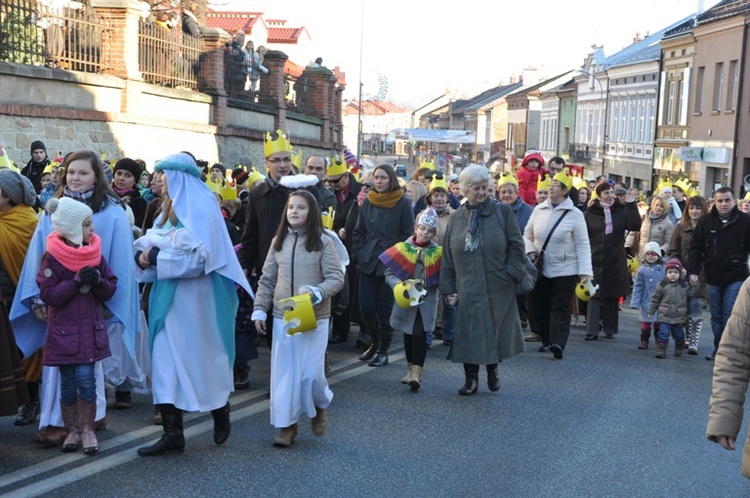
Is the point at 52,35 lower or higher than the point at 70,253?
higher

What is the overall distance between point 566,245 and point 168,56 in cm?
1321

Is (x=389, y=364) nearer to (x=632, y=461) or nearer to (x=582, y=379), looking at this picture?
(x=582, y=379)

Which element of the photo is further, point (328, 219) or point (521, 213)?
point (521, 213)

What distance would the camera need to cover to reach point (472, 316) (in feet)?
30.9

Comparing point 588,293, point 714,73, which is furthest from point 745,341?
point 714,73

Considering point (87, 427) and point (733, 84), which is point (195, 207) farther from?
point (733, 84)

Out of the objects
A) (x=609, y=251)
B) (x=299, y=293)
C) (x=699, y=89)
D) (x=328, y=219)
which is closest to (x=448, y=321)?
(x=609, y=251)

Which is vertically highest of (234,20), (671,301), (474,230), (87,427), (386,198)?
(234,20)

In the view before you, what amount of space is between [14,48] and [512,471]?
1230 centimetres

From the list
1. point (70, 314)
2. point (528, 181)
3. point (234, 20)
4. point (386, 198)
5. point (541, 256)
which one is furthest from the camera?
point (234, 20)

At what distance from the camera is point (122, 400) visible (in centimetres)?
853

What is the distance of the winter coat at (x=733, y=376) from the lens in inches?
187

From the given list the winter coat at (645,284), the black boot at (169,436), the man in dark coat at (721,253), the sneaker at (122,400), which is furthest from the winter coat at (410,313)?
the winter coat at (645,284)

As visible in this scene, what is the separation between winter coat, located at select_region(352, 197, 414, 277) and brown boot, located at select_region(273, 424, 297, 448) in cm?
332
